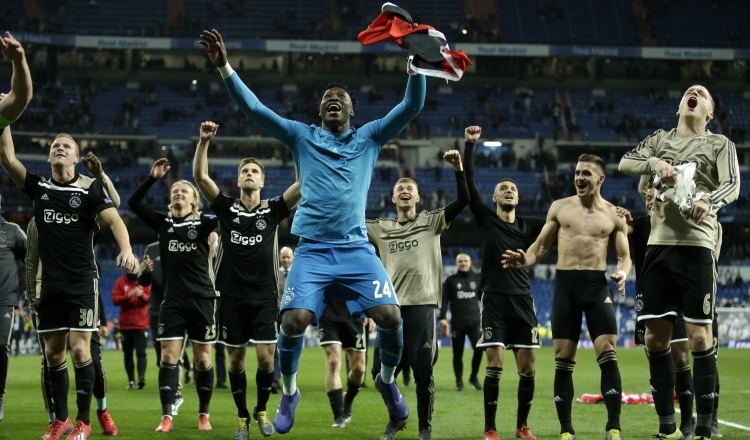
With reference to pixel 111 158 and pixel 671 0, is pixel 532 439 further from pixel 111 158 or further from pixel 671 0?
pixel 671 0

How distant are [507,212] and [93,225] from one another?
4353mm

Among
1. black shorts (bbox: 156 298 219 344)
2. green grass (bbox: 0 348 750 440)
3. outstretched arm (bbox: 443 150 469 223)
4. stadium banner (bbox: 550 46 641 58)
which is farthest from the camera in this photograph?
stadium banner (bbox: 550 46 641 58)

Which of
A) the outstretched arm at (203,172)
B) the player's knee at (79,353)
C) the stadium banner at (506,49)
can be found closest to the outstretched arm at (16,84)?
the outstretched arm at (203,172)

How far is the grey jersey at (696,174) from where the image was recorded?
767cm

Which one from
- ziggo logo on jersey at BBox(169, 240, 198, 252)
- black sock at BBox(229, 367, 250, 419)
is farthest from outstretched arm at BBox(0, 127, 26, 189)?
black sock at BBox(229, 367, 250, 419)

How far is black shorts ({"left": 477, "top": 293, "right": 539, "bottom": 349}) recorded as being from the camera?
952 cm

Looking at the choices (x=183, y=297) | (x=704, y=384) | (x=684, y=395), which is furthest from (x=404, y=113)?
(x=183, y=297)

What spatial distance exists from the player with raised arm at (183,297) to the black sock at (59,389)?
4.73 feet

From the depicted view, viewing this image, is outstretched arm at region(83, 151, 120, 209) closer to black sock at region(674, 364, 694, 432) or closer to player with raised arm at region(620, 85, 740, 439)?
player with raised arm at region(620, 85, 740, 439)

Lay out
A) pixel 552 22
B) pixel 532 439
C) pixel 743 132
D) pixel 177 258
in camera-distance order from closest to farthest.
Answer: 1. pixel 532 439
2. pixel 177 258
3. pixel 743 132
4. pixel 552 22

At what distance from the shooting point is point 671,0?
5791 cm

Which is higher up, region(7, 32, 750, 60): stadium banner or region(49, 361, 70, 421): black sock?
region(7, 32, 750, 60): stadium banner

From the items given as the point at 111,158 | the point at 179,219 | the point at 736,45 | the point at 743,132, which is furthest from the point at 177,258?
the point at 736,45

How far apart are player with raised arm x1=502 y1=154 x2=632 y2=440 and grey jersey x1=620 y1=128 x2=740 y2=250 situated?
0.61m
